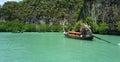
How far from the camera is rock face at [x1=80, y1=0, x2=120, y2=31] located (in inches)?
3642

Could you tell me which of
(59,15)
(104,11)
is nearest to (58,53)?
(104,11)

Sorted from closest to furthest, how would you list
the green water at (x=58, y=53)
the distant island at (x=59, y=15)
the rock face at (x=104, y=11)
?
the green water at (x=58, y=53) < the rock face at (x=104, y=11) < the distant island at (x=59, y=15)

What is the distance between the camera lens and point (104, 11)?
318ft

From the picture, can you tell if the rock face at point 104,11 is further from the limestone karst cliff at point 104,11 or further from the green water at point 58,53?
the green water at point 58,53

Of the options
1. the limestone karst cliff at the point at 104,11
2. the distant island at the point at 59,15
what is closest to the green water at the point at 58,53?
the distant island at the point at 59,15

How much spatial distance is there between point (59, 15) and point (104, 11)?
5055cm

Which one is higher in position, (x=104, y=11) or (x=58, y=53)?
(x=104, y=11)

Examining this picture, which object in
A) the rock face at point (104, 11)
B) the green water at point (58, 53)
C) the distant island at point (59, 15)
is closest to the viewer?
the green water at point (58, 53)

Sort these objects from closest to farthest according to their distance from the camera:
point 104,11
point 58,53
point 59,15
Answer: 1. point 58,53
2. point 104,11
3. point 59,15

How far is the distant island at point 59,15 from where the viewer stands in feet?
307

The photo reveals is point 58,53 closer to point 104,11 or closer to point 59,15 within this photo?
point 104,11

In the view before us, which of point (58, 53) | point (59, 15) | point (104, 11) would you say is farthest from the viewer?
point (59, 15)

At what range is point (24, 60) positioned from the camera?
89.4 feet

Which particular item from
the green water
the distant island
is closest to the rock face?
the distant island
